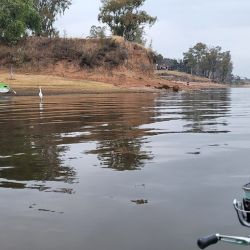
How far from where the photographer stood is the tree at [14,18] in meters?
62.3

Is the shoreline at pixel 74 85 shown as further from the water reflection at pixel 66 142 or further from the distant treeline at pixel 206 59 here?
the distant treeline at pixel 206 59

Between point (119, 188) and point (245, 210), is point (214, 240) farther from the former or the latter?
point (119, 188)

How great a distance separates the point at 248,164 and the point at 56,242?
5.35m

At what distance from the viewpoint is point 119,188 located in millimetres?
7703

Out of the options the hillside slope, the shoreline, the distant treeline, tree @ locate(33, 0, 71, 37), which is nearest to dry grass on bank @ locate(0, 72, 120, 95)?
the shoreline

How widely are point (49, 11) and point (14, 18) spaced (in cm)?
1738

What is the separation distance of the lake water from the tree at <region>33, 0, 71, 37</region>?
6811cm

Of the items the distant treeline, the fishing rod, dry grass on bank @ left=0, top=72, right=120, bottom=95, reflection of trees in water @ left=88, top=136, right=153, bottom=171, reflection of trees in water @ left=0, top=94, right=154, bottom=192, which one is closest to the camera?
the fishing rod

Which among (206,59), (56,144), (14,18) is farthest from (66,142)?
(206,59)

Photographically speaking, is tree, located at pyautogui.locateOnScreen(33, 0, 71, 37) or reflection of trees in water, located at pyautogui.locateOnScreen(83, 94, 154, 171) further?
tree, located at pyautogui.locateOnScreen(33, 0, 71, 37)

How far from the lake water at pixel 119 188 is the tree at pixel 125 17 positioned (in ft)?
208

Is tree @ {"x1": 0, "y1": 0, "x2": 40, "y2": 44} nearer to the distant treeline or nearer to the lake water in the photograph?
the lake water

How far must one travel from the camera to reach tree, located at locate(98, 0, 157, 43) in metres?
75.8

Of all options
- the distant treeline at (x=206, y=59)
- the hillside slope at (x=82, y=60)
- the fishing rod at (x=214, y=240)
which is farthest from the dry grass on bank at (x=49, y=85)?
the distant treeline at (x=206, y=59)
